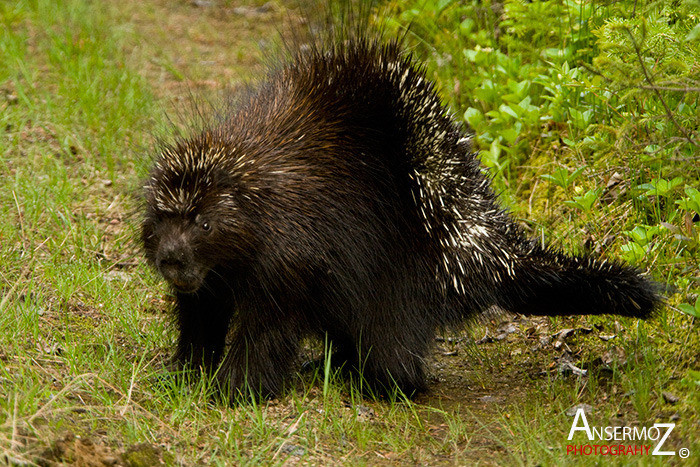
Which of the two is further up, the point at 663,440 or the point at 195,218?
the point at 195,218

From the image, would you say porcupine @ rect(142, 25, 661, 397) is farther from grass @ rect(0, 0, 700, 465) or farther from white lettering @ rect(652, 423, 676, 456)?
white lettering @ rect(652, 423, 676, 456)

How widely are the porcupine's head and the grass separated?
643mm

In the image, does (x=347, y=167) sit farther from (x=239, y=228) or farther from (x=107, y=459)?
(x=107, y=459)

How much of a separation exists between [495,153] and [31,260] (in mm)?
3575

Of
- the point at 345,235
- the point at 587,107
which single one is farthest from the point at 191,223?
the point at 587,107

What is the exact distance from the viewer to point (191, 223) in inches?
172

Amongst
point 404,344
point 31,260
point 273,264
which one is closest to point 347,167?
point 273,264

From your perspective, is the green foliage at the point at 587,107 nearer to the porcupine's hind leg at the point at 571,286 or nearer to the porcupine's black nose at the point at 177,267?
the porcupine's hind leg at the point at 571,286

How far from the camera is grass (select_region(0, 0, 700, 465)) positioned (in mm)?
4012

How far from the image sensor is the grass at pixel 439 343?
401 centimetres

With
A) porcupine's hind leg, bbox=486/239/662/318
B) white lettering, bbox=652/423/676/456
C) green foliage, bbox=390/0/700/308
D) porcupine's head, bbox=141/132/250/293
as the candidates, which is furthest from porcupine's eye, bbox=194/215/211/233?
white lettering, bbox=652/423/676/456

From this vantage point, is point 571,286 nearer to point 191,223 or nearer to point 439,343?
point 439,343

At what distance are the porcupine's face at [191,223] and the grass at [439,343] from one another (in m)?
0.63

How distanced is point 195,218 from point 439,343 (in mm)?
2344
